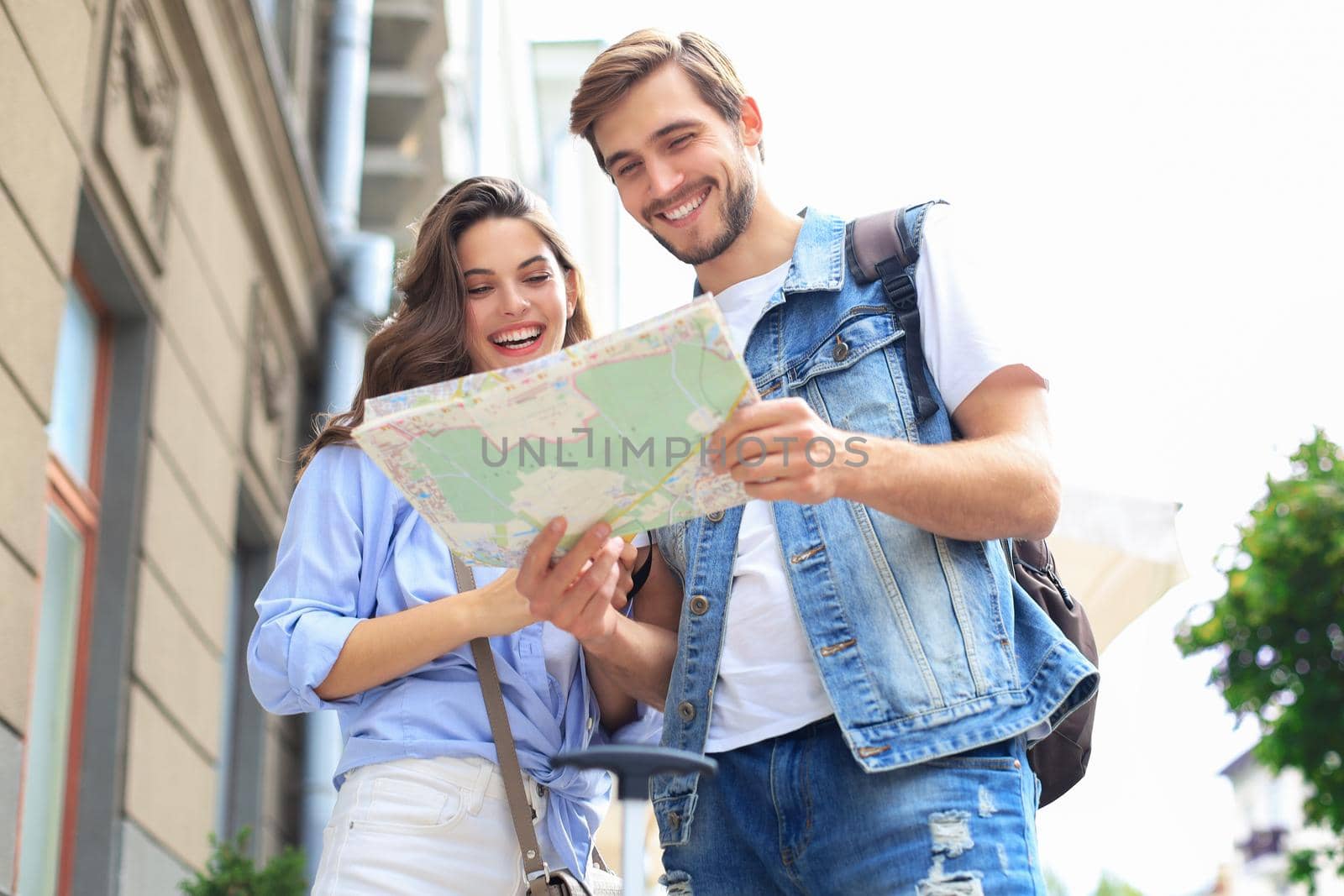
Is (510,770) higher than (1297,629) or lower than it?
lower

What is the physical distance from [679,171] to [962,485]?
0.87 metres

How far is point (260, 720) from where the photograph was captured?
840 cm

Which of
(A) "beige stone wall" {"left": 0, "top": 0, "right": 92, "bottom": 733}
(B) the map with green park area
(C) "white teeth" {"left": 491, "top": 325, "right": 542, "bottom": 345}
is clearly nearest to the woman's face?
(C) "white teeth" {"left": 491, "top": 325, "right": 542, "bottom": 345}

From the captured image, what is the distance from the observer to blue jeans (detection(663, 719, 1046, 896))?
195 cm

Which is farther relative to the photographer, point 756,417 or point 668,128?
point 668,128

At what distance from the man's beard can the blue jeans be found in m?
0.91

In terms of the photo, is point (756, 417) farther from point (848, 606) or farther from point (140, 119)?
point (140, 119)

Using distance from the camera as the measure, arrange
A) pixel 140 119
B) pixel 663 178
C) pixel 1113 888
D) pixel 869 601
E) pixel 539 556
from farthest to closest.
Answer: pixel 1113 888 → pixel 140 119 → pixel 663 178 → pixel 869 601 → pixel 539 556

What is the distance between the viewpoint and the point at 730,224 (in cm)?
258

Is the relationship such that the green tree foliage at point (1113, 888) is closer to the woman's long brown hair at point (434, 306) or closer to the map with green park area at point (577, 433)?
the woman's long brown hair at point (434, 306)

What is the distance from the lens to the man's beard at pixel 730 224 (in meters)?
2.57

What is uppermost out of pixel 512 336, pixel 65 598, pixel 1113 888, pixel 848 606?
pixel 1113 888

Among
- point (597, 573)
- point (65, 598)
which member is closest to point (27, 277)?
point (65, 598)

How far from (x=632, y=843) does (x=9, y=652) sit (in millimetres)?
3279
